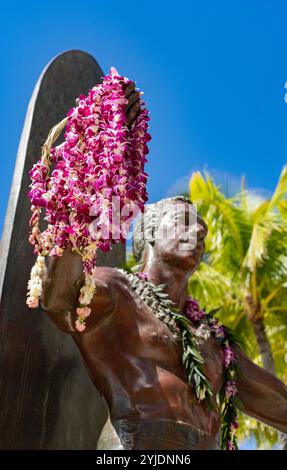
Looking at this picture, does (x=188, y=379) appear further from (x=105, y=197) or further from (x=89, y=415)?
(x=105, y=197)

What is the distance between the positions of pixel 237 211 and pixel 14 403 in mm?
11037

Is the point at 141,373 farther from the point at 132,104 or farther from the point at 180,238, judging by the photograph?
the point at 132,104

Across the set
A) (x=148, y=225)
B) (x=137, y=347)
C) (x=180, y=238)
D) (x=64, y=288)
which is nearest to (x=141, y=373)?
(x=137, y=347)

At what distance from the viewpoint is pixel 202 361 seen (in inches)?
193

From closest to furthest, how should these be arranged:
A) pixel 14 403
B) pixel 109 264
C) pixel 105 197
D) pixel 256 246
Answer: pixel 105 197 → pixel 14 403 → pixel 109 264 → pixel 256 246

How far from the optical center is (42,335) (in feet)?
17.6

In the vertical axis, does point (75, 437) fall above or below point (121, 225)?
below

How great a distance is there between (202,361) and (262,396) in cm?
85

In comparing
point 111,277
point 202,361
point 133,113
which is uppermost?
point 133,113

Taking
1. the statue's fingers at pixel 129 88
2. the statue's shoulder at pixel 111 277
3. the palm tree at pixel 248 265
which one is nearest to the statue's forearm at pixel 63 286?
the statue's shoulder at pixel 111 277

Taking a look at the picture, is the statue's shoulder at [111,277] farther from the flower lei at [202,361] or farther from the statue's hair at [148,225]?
the statue's hair at [148,225]

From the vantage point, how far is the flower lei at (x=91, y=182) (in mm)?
3924
